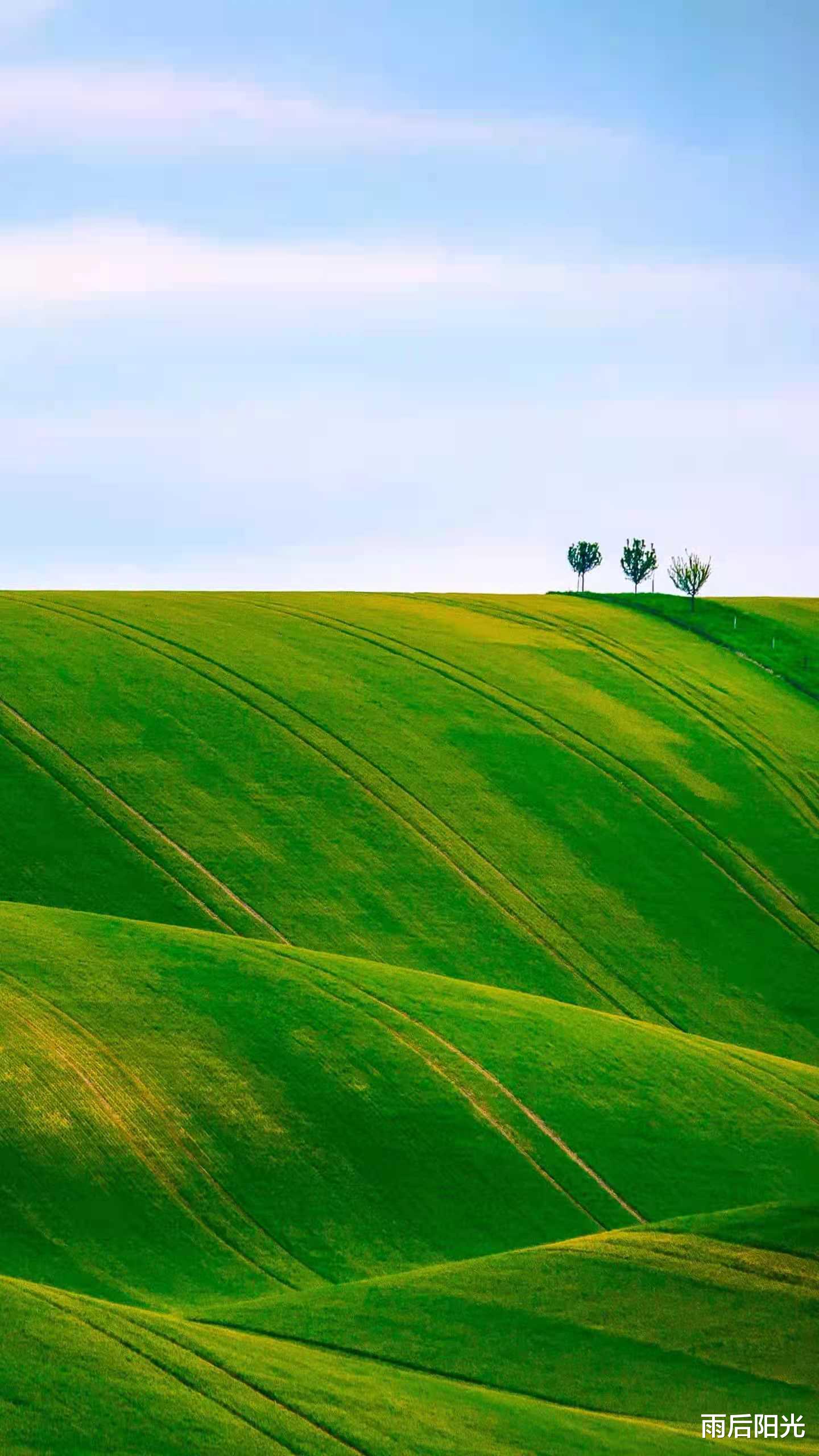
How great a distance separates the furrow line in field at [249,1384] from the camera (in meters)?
23.2

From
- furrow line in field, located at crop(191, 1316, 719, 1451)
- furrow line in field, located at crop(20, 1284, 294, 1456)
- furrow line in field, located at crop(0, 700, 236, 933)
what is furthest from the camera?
furrow line in field, located at crop(0, 700, 236, 933)

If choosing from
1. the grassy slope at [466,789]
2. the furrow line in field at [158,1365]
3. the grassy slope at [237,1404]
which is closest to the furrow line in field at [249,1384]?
the grassy slope at [237,1404]

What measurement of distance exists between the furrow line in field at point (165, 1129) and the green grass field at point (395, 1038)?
107 millimetres

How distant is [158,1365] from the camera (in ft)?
78.5

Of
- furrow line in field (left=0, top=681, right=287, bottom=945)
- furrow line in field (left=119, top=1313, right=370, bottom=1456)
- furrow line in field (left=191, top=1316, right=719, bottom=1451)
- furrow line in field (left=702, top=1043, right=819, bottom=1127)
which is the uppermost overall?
furrow line in field (left=0, top=681, right=287, bottom=945)

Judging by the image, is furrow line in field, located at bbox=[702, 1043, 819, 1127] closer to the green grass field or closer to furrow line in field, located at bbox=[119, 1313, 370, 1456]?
the green grass field

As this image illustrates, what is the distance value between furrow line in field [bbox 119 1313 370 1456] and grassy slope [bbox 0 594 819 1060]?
2550 cm

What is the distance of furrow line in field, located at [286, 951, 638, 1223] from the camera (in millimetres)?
37969

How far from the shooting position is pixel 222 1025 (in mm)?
A: 39562

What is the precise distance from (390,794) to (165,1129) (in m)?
25.0

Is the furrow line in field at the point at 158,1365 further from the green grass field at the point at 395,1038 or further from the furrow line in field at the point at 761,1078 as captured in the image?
the furrow line in field at the point at 761,1078

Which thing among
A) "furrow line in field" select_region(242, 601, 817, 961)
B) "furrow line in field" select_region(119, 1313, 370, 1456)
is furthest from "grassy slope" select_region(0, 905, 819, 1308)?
"furrow line in field" select_region(242, 601, 817, 961)

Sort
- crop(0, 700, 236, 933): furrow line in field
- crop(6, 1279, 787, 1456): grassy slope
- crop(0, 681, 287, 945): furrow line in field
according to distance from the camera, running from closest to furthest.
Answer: crop(6, 1279, 787, 1456): grassy slope, crop(0, 700, 236, 933): furrow line in field, crop(0, 681, 287, 945): furrow line in field

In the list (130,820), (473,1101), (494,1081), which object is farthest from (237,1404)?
(130,820)
